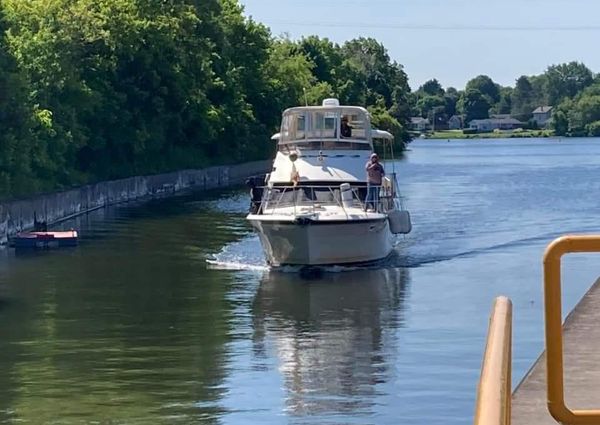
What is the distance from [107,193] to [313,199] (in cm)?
2644

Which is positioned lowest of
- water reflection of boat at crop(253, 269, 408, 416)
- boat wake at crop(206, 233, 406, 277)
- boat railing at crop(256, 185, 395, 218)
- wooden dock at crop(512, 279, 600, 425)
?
water reflection of boat at crop(253, 269, 408, 416)

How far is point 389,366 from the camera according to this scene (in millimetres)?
20188

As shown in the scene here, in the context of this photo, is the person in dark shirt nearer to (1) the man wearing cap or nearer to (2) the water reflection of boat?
(1) the man wearing cap

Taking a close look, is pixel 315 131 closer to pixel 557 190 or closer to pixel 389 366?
pixel 389 366

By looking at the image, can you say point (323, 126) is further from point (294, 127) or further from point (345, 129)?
point (294, 127)

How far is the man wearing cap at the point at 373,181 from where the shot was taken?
106ft

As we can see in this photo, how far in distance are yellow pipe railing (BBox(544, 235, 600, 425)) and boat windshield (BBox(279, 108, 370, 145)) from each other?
3019 centimetres

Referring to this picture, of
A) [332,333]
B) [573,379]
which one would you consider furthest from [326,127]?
[573,379]

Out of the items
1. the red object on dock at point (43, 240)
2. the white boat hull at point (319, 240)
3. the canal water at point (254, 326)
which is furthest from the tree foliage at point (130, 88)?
the white boat hull at point (319, 240)

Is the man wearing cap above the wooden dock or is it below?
above

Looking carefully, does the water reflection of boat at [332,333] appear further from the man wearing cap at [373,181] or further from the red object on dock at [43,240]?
the red object on dock at [43,240]

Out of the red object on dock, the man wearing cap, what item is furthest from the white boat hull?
the red object on dock

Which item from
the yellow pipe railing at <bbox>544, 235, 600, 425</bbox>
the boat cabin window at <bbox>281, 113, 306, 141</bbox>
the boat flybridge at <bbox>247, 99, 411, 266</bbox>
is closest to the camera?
the yellow pipe railing at <bbox>544, 235, 600, 425</bbox>

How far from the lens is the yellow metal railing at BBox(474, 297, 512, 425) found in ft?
14.8
